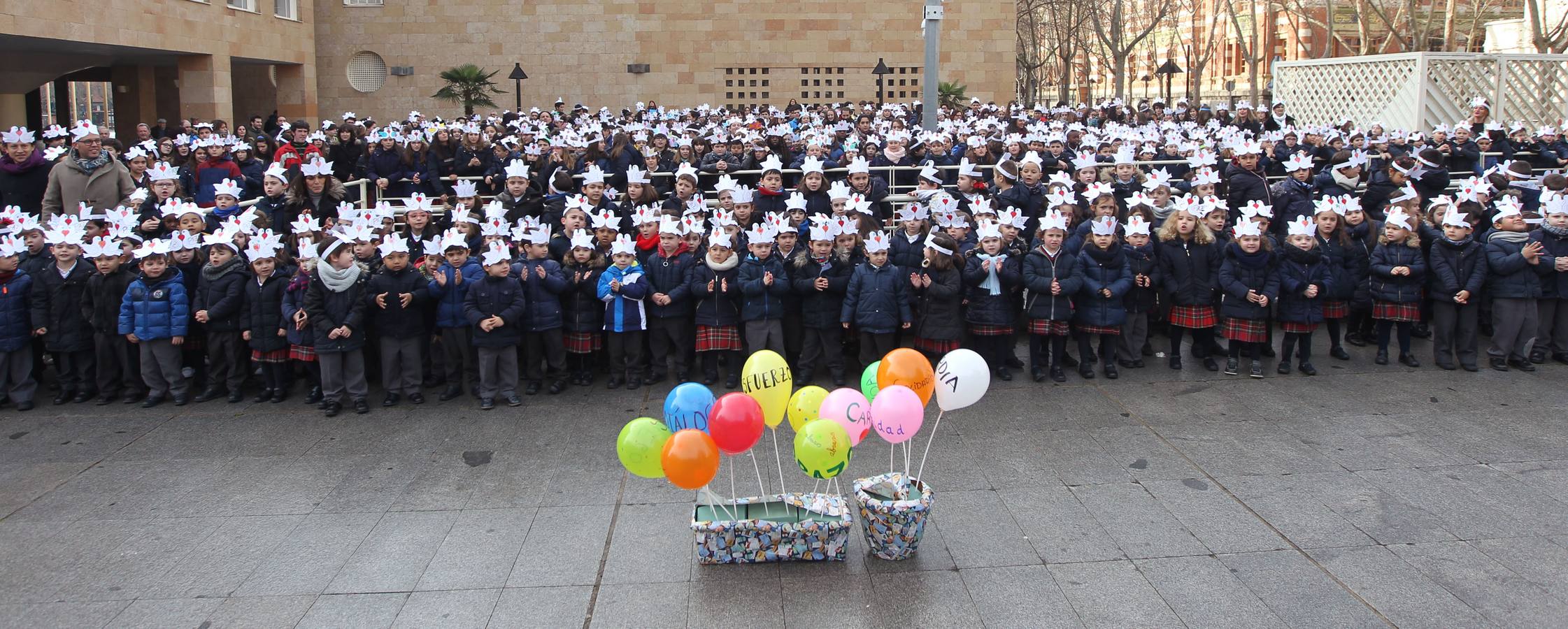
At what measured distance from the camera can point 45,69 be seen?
91.8 ft

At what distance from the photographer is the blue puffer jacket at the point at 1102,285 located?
32.0ft

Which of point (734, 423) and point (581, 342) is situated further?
point (581, 342)

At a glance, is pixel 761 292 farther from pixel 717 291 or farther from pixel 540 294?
pixel 540 294

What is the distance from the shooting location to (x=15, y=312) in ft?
31.3

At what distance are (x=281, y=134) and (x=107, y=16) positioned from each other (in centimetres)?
513

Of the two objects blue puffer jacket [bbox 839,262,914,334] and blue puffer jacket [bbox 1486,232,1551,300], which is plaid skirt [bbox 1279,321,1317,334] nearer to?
blue puffer jacket [bbox 1486,232,1551,300]

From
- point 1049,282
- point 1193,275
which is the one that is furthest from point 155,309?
point 1193,275

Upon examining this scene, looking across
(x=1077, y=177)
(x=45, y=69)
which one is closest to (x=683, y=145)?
(x=1077, y=177)

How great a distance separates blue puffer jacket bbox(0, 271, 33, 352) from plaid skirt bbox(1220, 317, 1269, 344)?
9961mm

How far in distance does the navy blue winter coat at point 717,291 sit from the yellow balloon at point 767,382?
3.53 m

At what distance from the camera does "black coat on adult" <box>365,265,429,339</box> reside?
9.25 m

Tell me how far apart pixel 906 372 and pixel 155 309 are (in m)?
6.56

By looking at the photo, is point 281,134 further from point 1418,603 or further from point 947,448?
point 1418,603

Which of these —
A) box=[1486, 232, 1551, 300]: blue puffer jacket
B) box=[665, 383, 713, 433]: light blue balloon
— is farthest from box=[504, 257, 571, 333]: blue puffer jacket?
box=[1486, 232, 1551, 300]: blue puffer jacket
